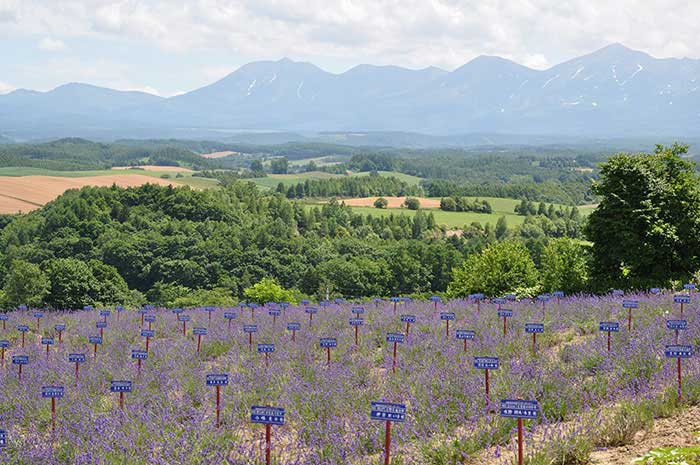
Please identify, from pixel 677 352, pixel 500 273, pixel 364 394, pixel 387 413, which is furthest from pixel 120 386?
pixel 500 273

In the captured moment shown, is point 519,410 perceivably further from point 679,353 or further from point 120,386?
point 120,386

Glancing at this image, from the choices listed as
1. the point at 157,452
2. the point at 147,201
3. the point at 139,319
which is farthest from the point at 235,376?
the point at 147,201

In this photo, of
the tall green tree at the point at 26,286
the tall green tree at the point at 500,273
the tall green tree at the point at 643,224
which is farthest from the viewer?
the tall green tree at the point at 26,286

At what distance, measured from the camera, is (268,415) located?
4.99 meters

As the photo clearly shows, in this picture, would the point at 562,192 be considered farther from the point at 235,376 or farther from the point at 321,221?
the point at 235,376

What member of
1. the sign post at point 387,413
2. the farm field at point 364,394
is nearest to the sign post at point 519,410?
the farm field at point 364,394

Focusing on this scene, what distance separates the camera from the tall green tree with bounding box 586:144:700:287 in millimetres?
17359

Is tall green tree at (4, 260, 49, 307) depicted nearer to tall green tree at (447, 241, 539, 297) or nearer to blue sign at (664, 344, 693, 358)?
tall green tree at (447, 241, 539, 297)

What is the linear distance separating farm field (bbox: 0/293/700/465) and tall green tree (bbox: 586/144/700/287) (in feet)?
23.3

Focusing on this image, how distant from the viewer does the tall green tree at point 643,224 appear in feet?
57.0

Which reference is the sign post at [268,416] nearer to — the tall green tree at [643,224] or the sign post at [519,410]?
the sign post at [519,410]

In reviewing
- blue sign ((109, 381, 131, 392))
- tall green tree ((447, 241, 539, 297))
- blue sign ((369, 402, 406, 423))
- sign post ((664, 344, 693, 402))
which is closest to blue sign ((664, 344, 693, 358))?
sign post ((664, 344, 693, 402))

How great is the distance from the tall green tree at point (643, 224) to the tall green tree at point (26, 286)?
81.7 ft

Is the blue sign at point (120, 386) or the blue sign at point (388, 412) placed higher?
the blue sign at point (388, 412)
